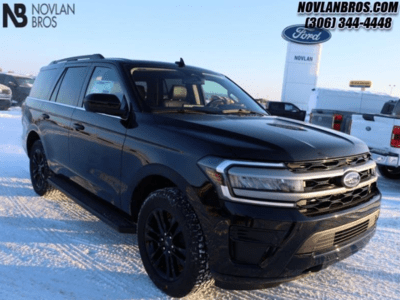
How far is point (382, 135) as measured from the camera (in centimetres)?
654

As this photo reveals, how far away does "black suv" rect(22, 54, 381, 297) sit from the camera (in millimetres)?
2131

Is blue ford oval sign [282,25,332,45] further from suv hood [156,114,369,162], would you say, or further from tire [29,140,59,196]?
suv hood [156,114,369,162]

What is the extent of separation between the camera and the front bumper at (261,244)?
2.09 metres

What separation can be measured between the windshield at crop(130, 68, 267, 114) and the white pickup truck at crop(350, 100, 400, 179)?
366cm

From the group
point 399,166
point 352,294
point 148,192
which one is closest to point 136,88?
point 148,192

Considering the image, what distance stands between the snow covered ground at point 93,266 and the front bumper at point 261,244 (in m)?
0.61

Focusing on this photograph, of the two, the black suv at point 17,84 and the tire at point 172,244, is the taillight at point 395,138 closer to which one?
the tire at point 172,244

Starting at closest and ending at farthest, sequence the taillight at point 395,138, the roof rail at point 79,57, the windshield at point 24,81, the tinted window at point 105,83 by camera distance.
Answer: the tinted window at point 105,83, the roof rail at point 79,57, the taillight at point 395,138, the windshield at point 24,81

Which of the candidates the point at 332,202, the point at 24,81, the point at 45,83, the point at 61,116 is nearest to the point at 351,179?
the point at 332,202

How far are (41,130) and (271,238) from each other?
368 cm

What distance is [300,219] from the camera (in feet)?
6.89

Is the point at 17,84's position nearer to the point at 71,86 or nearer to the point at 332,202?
the point at 71,86

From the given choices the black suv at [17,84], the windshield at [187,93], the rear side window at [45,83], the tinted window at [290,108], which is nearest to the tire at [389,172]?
the windshield at [187,93]

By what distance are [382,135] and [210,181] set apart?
5516mm
